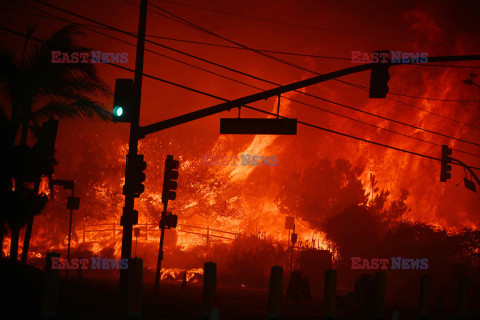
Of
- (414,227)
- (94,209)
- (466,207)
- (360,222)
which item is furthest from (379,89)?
(466,207)

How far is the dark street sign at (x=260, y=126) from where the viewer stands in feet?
51.3

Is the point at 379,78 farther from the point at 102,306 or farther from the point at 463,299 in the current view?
the point at 102,306

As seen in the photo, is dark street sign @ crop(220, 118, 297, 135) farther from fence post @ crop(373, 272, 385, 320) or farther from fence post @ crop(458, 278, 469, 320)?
fence post @ crop(458, 278, 469, 320)

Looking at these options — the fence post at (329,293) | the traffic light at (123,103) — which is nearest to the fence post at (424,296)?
the fence post at (329,293)

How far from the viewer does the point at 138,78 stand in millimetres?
16234

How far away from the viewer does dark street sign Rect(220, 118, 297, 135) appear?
51.3ft

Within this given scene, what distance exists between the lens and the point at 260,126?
625 inches

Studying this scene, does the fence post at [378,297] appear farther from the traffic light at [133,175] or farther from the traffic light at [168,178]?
the traffic light at [168,178]

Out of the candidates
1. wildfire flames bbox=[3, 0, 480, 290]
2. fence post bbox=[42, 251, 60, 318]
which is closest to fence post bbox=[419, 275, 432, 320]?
fence post bbox=[42, 251, 60, 318]

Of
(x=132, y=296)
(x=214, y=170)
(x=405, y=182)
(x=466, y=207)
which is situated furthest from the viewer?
(x=466, y=207)

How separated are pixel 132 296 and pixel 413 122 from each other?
60525mm

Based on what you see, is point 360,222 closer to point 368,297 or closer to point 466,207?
point 368,297

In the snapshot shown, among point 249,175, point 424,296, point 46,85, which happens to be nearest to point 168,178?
point 46,85

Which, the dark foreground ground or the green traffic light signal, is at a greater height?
the green traffic light signal
